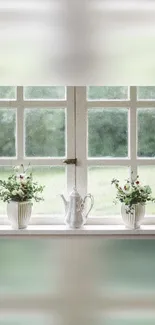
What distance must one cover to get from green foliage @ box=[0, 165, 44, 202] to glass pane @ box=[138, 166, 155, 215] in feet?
1.81

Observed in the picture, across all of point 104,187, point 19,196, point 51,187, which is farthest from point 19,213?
point 104,187

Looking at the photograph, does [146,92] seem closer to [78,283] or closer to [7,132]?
[7,132]

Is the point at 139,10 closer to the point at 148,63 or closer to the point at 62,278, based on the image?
the point at 148,63

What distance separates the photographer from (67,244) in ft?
8.35

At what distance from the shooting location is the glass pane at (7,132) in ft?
8.58

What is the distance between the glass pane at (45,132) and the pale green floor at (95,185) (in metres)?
0.10

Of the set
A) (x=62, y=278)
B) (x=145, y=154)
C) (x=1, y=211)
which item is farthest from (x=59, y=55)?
(x=62, y=278)

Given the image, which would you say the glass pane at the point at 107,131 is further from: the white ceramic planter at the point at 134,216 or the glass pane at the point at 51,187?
the white ceramic planter at the point at 134,216

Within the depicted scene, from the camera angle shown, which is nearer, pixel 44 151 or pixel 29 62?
pixel 29 62

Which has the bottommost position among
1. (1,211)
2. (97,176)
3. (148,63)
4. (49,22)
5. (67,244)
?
(67,244)

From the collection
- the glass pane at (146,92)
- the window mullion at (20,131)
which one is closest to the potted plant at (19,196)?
the window mullion at (20,131)

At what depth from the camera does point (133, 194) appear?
2.51 m

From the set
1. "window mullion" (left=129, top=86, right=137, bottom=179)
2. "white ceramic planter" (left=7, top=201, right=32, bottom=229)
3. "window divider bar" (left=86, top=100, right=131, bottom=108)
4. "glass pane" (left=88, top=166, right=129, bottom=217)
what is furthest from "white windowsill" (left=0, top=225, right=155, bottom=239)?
"window divider bar" (left=86, top=100, right=131, bottom=108)

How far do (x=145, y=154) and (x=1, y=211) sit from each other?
0.86m
